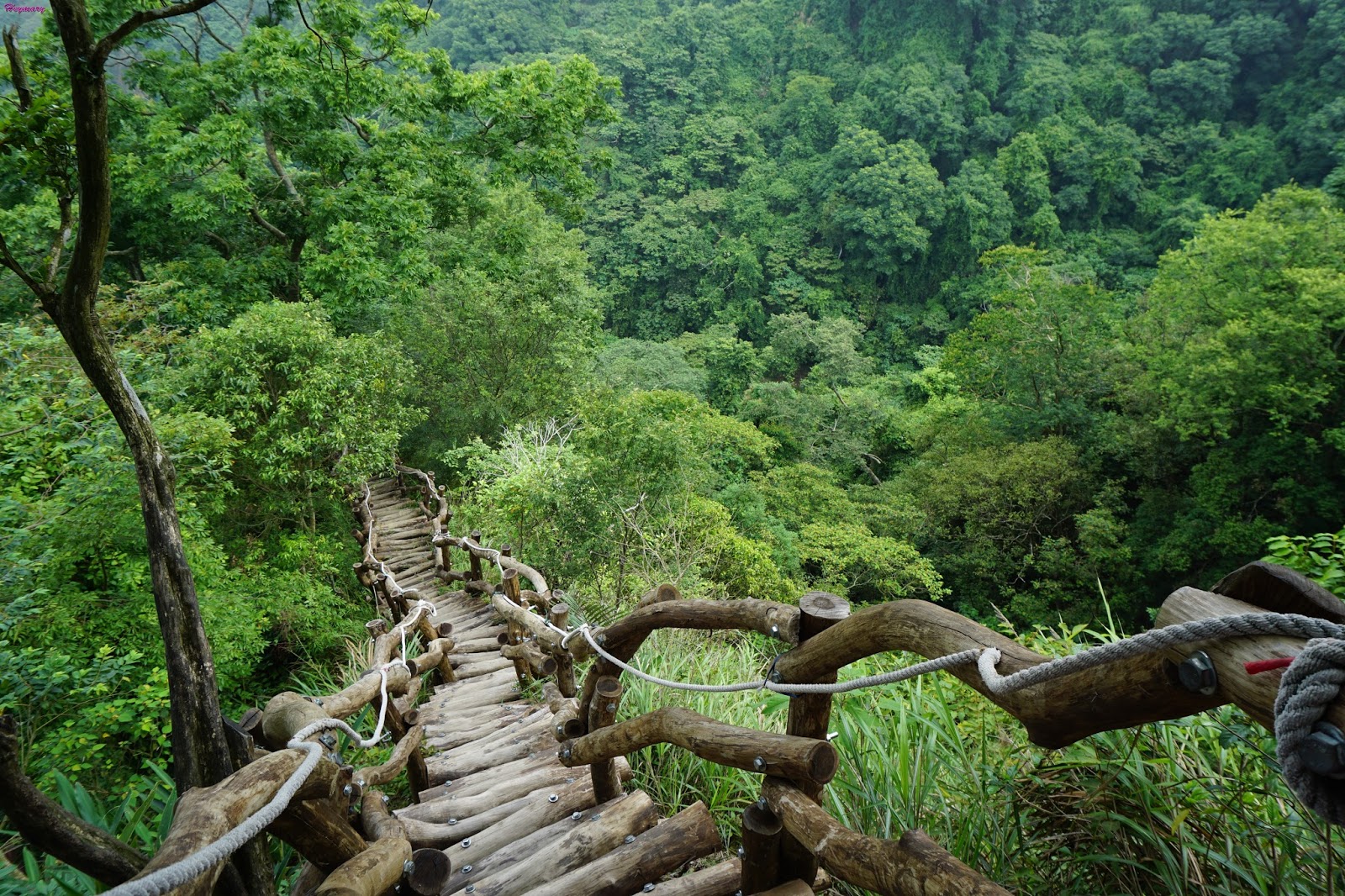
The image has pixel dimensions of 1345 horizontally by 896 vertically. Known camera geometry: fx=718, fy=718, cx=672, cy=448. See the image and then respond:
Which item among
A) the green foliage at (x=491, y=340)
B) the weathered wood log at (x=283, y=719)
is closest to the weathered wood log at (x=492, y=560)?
the weathered wood log at (x=283, y=719)

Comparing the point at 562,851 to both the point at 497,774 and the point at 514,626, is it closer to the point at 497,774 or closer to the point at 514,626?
the point at 497,774

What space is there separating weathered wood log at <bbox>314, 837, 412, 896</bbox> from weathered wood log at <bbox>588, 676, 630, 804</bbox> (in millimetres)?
→ 777

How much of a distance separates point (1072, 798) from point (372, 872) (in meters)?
2.02

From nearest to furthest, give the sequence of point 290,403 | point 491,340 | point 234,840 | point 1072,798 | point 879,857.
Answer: point 234,840 → point 879,857 → point 1072,798 → point 290,403 → point 491,340

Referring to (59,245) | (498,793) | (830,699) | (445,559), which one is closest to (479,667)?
(498,793)

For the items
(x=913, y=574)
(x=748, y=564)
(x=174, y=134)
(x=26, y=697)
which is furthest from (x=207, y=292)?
(x=913, y=574)

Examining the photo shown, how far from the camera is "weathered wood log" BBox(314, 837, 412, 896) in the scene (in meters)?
1.72

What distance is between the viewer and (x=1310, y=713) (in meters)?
0.81

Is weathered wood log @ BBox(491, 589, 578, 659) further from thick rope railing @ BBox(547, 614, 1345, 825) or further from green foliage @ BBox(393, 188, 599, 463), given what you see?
green foliage @ BBox(393, 188, 599, 463)

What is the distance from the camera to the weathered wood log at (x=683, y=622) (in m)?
1.95

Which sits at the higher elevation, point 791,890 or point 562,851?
point 791,890

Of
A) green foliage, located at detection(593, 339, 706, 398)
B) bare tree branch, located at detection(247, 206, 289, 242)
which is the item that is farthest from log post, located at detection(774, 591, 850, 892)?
green foliage, located at detection(593, 339, 706, 398)

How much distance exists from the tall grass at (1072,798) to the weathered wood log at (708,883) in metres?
0.45

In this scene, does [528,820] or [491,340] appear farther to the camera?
[491,340]
